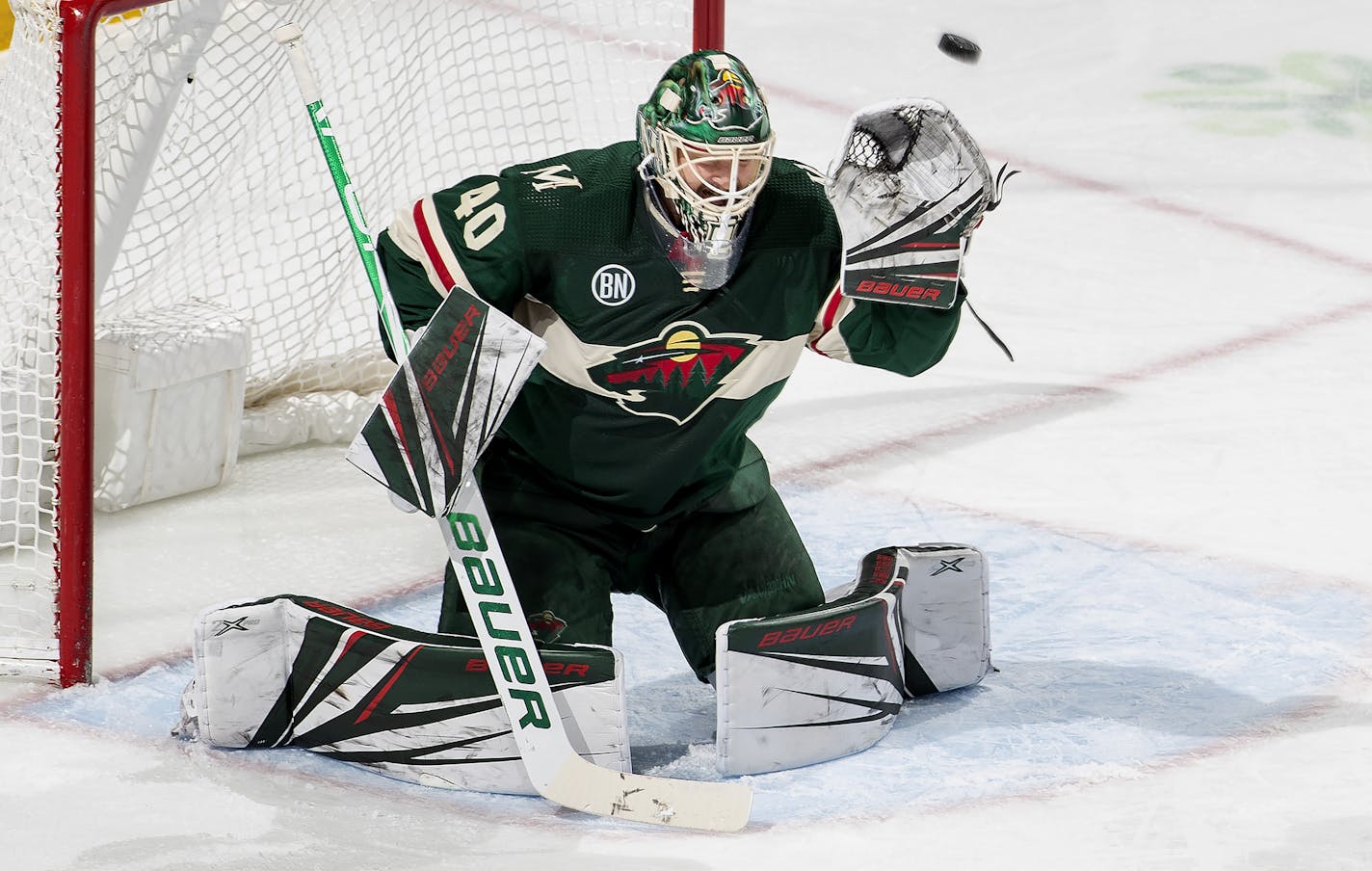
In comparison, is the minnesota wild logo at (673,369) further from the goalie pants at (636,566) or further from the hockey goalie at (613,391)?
the goalie pants at (636,566)

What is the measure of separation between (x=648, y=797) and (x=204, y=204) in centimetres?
170

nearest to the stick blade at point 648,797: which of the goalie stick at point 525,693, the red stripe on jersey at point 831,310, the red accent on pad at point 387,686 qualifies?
the goalie stick at point 525,693

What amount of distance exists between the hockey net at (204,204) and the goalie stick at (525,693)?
480mm

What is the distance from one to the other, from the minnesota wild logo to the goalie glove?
194 mm

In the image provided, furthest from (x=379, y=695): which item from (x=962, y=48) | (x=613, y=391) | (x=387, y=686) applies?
(x=962, y=48)

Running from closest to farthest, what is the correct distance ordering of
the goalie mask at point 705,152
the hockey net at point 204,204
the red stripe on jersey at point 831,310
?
1. the goalie mask at point 705,152
2. the red stripe on jersey at point 831,310
3. the hockey net at point 204,204

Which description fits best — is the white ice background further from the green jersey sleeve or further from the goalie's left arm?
the green jersey sleeve

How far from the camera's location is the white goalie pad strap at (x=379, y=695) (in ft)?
8.87

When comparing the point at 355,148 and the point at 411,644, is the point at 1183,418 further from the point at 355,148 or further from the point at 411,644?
the point at 411,644

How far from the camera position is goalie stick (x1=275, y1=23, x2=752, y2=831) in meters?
2.62

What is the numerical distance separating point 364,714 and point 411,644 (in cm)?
12

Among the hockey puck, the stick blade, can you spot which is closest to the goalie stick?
the stick blade

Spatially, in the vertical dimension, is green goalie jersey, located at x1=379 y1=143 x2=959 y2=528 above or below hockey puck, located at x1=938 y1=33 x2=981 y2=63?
below

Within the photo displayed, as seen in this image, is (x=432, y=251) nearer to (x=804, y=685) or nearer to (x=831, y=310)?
(x=831, y=310)
